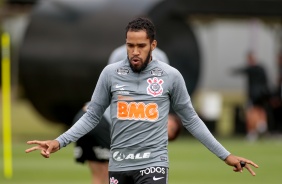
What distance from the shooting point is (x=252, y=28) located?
133 feet

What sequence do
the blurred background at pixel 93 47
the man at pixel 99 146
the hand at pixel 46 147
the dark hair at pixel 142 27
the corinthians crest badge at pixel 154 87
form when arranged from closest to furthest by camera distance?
the hand at pixel 46 147 < the dark hair at pixel 142 27 < the corinthians crest badge at pixel 154 87 < the man at pixel 99 146 < the blurred background at pixel 93 47

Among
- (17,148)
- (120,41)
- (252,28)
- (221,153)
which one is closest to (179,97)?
(221,153)

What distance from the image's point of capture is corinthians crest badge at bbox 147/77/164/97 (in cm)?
868

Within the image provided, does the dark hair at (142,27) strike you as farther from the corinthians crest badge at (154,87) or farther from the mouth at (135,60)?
the corinthians crest badge at (154,87)

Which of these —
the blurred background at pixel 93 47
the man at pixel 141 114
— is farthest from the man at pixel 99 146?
the blurred background at pixel 93 47

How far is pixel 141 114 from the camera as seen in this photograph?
28.4 ft

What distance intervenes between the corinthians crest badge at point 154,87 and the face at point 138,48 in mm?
184

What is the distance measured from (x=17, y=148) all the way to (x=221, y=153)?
1633 centimetres

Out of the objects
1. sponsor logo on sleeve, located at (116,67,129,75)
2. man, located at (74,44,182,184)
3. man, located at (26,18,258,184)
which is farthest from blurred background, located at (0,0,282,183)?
sponsor logo on sleeve, located at (116,67,129,75)

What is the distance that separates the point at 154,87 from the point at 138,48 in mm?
395

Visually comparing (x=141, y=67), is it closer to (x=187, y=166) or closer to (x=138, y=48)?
(x=138, y=48)

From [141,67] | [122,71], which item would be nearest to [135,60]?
[141,67]

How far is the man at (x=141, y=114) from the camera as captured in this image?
339 inches

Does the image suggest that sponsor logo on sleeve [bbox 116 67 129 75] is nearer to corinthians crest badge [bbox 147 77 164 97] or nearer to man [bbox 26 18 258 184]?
man [bbox 26 18 258 184]
